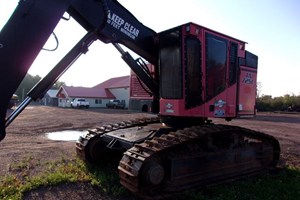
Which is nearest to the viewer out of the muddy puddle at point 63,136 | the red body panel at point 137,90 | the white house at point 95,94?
the red body panel at point 137,90

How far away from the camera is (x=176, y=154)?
5.65 meters

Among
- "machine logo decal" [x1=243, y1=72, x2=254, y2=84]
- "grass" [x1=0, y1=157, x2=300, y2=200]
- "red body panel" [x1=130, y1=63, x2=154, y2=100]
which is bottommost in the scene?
"grass" [x1=0, y1=157, x2=300, y2=200]

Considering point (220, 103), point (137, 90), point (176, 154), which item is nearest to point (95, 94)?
point (137, 90)

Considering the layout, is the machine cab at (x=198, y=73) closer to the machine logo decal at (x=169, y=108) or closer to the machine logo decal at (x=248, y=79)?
the machine logo decal at (x=169, y=108)

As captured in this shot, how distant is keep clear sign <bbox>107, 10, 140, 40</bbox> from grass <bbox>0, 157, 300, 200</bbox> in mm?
2953

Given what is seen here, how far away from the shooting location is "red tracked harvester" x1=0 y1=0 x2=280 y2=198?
4.05 m

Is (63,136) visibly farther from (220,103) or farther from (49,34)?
(49,34)

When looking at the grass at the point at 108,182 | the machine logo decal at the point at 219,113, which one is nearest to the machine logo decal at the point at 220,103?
the machine logo decal at the point at 219,113

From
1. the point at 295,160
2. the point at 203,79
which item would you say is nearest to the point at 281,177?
the point at 295,160

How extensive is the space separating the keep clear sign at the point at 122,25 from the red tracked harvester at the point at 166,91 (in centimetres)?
2

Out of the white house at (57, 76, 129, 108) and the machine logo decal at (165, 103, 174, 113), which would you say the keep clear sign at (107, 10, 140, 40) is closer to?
the machine logo decal at (165, 103, 174, 113)

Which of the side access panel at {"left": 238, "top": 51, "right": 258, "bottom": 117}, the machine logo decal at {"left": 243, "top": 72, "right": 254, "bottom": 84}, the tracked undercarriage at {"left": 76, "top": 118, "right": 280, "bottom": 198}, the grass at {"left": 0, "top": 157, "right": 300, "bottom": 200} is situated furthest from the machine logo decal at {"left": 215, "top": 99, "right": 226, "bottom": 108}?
the grass at {"left": 0, "top": 157, "right": 300, "bottom": 200}

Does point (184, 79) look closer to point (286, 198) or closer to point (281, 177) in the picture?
point (286, 198)

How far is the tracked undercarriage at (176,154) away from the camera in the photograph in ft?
16.7
